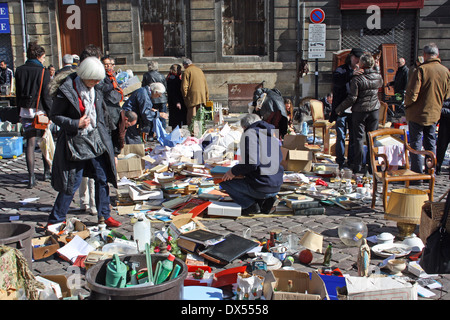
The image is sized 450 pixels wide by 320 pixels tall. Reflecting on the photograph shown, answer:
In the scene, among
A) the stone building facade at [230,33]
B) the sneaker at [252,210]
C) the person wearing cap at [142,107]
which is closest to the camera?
the sneaker at [252,210]

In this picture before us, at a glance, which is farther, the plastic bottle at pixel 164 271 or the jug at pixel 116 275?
the plastic bottle at pixel 164 271

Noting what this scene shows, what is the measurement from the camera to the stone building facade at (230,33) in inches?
643

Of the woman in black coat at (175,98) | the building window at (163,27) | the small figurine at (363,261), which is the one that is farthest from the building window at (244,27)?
the small figurine at (363,261)

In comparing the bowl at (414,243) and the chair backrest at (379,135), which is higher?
the chair backrest at (379,135)

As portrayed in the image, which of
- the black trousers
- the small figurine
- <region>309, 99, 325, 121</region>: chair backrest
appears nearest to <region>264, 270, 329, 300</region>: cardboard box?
the small figurine

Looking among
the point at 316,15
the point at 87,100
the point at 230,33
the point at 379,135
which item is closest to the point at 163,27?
the point at 230,33

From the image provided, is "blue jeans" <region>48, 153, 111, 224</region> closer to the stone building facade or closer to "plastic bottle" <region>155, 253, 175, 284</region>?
"plastic bottle" <region>155, 253, 175, 284</region>

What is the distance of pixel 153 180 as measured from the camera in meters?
7.27

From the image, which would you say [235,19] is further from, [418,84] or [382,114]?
[418,84]

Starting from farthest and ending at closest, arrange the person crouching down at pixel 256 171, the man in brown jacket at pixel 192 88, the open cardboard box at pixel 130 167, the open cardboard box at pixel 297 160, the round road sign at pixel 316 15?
1. the round road sign at pixel 316 15
2. the man in brown jacket at pixel 192 88
3. the open cardboard box at pixel 297 160
4. the open cardboard box at pixel 130 167
5. the person crouching down at pixel 256 171

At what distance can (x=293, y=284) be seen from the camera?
11.9 ft

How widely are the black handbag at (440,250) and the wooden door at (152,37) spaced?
14.7 meters

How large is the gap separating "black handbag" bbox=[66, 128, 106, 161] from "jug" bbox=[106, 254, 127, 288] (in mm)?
2172

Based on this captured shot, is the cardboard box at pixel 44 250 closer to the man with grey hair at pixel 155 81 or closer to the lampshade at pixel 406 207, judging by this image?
the lampshade at pixel 406 207
